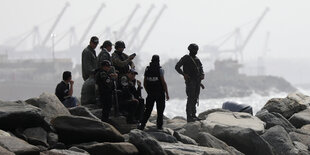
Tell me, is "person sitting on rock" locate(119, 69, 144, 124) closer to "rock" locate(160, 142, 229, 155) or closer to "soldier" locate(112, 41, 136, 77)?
"soldier" locate(112, 41, 136, 77)

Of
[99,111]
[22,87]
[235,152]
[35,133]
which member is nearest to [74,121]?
[35,133]

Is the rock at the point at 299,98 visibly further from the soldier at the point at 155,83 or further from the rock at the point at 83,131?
the rock at the point at 83,131

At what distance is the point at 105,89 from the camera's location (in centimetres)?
1031

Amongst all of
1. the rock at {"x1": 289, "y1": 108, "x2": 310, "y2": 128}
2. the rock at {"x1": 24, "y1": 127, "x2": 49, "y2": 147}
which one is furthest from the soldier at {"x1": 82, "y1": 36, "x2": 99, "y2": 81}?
the rock at {"x1": 289, "y1": 108, "x2": 310, "y2": 128}

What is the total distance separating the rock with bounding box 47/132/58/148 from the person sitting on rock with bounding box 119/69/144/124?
2.04m

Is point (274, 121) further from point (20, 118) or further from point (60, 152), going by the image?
point (60, 152)

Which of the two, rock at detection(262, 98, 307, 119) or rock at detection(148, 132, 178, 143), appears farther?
rock at detection(262, 98, 307, 119)

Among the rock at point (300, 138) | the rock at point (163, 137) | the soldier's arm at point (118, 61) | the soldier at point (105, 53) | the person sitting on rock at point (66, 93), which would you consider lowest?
the rock at point (300, 138)

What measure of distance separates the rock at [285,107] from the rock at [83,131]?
782 cm

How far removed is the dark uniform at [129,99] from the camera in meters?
10.8

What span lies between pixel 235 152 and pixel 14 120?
4217 mm

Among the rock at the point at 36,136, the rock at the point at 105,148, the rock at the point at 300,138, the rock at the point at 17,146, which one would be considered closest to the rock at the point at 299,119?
the rock at the point at 300,138

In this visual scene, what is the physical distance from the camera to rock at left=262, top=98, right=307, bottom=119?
15922 millimetres

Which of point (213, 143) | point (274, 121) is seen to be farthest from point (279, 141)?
point (213, 143)
